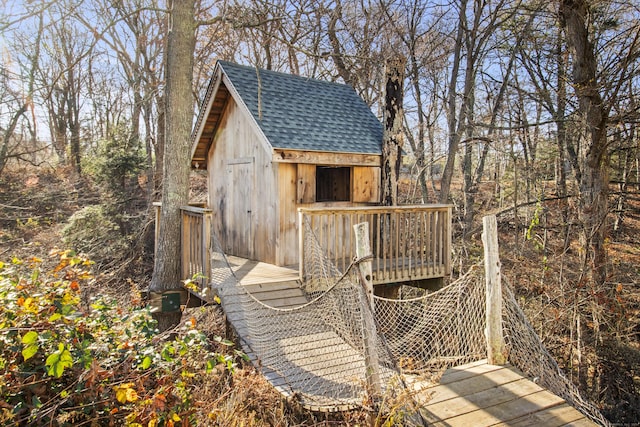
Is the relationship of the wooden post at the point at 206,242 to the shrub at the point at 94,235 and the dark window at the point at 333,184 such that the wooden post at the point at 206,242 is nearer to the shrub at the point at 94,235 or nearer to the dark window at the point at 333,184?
the dark window at the point at 333,184

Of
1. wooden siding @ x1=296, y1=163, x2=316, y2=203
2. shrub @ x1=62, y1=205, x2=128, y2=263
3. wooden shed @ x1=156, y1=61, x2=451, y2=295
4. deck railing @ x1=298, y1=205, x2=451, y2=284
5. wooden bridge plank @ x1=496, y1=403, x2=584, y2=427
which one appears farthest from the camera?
shrub @ x1=62, y1=205, x2=128, y2=263

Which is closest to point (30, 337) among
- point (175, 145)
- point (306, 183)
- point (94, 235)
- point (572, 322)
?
point (175, 145)

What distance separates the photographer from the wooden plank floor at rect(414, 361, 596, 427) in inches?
134

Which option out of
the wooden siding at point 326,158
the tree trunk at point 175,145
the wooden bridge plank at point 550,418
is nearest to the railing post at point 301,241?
the wooden siding at point 326,158

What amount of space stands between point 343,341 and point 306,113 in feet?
17.4

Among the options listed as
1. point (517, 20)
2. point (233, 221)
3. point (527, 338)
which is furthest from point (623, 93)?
point (233, 221)

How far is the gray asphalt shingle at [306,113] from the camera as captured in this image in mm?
8141

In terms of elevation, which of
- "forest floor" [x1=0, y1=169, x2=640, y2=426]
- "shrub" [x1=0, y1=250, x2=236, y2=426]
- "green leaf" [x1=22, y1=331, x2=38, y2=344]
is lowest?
"forest floor" [x1=0, y1=169, x2=640, y2=426]

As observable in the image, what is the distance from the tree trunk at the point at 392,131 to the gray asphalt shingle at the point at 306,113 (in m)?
0.36

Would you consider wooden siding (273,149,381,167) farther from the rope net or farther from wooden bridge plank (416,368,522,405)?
wooden bridge plank (416,368,522,405)

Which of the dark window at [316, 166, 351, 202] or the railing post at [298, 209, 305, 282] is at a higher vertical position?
the dark window at [316, 166, 351, 202]

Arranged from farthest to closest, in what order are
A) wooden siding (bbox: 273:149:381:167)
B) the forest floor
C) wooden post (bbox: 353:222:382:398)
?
wooden siding (bbox: 273:149:381:167)
the forest floor
wooden post (bbox: 353:222:382:398)

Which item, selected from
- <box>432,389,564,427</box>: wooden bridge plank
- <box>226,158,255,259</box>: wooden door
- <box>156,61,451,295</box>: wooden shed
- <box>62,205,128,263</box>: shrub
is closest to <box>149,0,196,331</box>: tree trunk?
<box>156,61,451,295</box>: wooden shed

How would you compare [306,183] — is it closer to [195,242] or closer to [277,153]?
A: [277,153]
